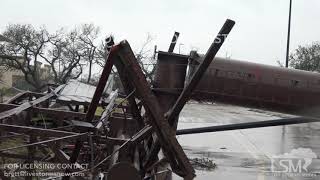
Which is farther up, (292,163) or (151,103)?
(151,103)

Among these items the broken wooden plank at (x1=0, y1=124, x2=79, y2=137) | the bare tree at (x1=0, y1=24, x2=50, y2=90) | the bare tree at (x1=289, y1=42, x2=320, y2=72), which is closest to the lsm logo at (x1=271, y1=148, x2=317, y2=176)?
the broken wooden plank at (x1=0, y1=124, x2=79, y2=137)

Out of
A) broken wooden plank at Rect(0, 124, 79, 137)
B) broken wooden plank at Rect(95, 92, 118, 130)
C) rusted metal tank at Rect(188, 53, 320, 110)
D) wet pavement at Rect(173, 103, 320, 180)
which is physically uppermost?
rusted metal tank at Rect(188, 53, 320, 110)

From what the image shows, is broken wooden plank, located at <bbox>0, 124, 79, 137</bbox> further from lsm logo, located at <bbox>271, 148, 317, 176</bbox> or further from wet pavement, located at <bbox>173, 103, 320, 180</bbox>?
lsm logo, located at <bbox>271, 148, 317, 176</bbox>

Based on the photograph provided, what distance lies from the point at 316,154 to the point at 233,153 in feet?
8.68

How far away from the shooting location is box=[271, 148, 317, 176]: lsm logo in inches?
477

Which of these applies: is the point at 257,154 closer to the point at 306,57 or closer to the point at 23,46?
the point at 23,46

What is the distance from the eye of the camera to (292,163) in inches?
522

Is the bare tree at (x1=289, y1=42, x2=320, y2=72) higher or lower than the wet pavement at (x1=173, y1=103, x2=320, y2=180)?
higher

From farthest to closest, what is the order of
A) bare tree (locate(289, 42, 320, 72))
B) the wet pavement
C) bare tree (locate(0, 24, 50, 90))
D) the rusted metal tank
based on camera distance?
bare tree (locate(289, 42, 320, 72)) → bare tree (locate(0, 24, 50, 90)) → the wet pavement → the rusted metal tank

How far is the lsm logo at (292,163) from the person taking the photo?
12117 millimetres

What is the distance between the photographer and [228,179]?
1114cm

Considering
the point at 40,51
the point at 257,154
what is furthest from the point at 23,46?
the point at 257,154

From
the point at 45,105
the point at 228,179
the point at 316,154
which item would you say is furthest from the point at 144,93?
the point at 316,154

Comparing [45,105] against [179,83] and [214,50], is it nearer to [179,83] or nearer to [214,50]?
[179,83]
